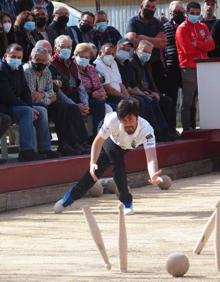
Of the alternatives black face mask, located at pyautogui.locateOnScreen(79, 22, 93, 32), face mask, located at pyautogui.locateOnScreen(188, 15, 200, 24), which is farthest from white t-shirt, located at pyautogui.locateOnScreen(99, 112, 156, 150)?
face mask, located at pyautogui.locateOnScreen(188, 15, 200, 24)

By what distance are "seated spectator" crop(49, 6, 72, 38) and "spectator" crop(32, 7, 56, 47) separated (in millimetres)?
241

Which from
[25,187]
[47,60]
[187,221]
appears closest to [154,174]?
[187,221]

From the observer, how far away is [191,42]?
1816cm

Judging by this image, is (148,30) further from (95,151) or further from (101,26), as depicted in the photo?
(95,151)

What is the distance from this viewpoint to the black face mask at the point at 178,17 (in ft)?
61.2

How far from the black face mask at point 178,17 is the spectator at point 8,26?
4.12 m

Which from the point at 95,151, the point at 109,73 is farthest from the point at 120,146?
the point at 109,73

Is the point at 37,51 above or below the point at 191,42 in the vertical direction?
above

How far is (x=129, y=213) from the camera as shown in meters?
12.6

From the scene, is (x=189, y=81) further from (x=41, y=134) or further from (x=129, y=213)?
(x=129, y=213)

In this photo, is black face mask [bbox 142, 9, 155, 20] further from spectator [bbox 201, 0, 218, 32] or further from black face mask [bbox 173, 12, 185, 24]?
spectator [bbox 201, 0, 218, 32]

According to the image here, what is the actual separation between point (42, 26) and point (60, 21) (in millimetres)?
609

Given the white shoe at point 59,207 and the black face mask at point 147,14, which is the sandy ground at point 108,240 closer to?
the white shoe at point 59,207

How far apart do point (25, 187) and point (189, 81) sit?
572cm
